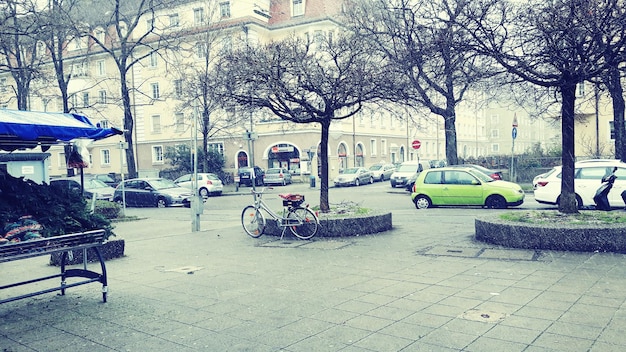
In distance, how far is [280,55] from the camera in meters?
11.7

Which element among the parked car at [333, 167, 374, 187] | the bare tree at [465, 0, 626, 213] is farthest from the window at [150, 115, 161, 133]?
the bare tree at [465, 0, 626, 213]

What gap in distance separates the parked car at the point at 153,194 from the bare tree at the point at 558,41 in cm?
1788

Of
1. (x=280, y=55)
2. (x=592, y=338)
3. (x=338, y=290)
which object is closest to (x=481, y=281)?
(x=338, y=290)

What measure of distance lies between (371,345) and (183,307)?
2508 mm

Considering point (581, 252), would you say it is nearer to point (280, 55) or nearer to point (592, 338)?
point (592, 338)

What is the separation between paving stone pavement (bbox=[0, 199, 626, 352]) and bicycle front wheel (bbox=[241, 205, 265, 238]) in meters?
1.94

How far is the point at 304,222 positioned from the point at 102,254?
4.18 metres

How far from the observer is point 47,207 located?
21.1 ft

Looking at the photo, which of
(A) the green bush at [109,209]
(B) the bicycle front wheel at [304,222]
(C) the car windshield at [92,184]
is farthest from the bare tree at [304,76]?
(C) the car windshield at [92,184]

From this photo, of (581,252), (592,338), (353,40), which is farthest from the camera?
(353,40)

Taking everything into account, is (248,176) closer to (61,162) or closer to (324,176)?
(324,176)

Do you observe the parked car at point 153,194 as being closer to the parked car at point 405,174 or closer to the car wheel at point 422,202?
the car wheel at point 422,202

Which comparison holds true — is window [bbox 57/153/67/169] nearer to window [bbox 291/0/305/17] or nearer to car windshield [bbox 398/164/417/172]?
window [bbox 291/0/305/17]

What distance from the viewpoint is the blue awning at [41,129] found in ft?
19.7
